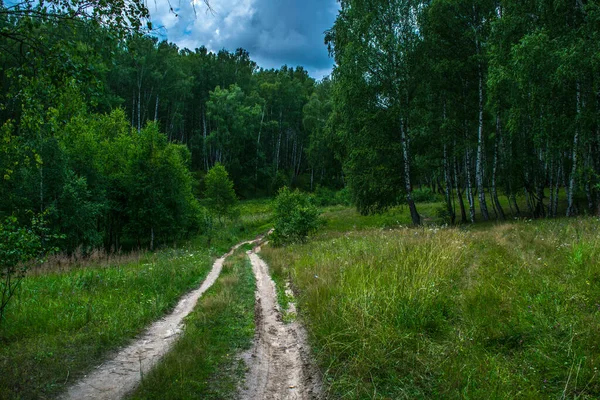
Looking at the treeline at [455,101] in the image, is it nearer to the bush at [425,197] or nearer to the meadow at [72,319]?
the bush at [425,197]

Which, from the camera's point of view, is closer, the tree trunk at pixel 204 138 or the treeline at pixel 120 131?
the treeline at pixel 120 131

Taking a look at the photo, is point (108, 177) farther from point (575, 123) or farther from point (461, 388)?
point (575, 123)

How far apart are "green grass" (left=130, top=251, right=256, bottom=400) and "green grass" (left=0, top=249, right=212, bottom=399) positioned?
1.16 m

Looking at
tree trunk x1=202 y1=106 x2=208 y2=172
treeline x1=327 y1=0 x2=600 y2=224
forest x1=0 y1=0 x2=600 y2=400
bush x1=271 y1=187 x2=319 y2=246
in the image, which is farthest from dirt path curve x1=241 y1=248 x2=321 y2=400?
tree trunk x1=202 y1=106 x2=208 y2=172

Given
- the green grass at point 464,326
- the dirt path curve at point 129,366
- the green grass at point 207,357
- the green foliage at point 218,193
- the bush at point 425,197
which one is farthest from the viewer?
the bush at point 425,197

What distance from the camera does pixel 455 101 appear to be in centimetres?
2119

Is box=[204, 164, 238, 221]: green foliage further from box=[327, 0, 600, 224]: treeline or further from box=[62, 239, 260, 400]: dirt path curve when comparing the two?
box=[62, 239, 260, 400]: dirt path curve

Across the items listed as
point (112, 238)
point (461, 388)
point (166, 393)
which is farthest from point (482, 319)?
point (112, 238)

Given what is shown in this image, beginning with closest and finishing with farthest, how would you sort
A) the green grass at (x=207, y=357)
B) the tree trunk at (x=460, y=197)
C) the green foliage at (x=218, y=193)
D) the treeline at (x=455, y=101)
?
the green grass at (x=207, y=357), the treeline at (x=455, y=101), the tree trunk at (x=460, y=197), the green foliage at (x=218, y=193)

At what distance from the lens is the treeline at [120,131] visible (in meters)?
3.95

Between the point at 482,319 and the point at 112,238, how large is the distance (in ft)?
99.5

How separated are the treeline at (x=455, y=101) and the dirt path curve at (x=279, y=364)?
49.3ft

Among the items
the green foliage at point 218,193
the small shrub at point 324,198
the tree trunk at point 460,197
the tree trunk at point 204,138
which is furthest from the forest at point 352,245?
the tree trunk at point 204,138

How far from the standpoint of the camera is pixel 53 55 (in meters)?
3.74
